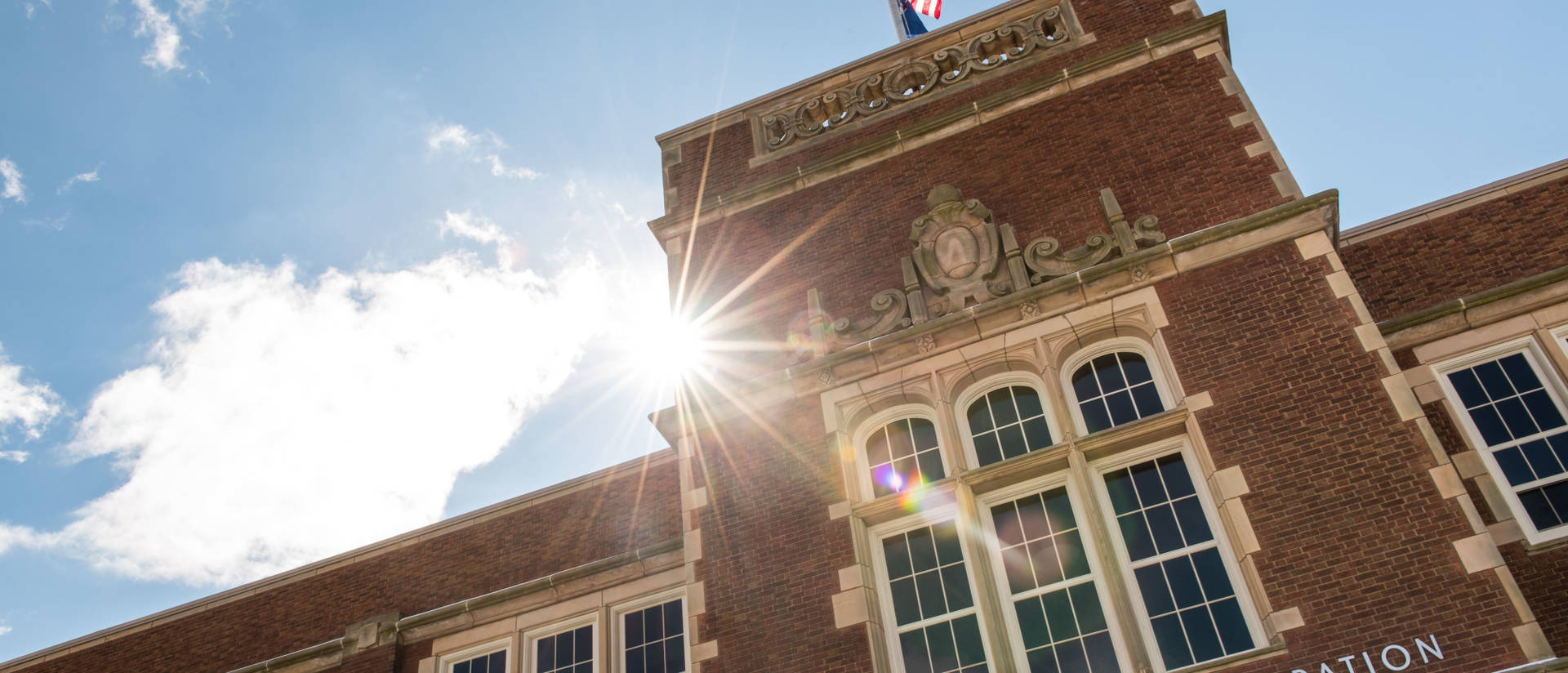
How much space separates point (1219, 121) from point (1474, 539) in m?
5.85

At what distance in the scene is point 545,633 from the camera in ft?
46.4

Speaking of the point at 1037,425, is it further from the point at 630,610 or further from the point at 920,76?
the point at 920,76

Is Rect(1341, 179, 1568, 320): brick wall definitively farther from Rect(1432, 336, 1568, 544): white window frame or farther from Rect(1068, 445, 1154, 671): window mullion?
Rect(1068, 445, 1154, 671): window mullion

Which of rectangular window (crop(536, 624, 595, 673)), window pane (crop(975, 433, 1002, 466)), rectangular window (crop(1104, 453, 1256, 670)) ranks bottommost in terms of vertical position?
rectangular window (crop(1104, 453, 1256, 670))

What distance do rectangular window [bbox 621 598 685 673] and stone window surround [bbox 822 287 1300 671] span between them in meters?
3.30

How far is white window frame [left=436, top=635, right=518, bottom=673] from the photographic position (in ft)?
46.8

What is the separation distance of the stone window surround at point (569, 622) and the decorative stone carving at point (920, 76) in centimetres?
625

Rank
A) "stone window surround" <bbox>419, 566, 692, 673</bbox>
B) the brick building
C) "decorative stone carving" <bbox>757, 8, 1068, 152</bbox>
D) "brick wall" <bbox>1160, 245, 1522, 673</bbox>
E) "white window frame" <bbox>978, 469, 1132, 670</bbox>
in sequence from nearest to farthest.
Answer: "brick wall" <bbox>1160, 245, 1522, 673</bbox>
the brick building
"white window frame" <bbox>978, 469, 1132, 670</bbox>
"stone window surround" <bbox>419, 566, 692, 673</bbox>
"decorative stone carving" <bbox>757, 8, 1068, 152</bbox>

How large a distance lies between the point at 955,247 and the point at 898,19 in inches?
312

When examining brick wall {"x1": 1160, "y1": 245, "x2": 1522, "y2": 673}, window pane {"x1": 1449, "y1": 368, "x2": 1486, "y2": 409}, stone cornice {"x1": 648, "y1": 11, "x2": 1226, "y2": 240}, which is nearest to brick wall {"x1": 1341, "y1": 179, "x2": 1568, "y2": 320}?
window pane {"x1": 1449, "y1": 368, "x2": 1486, "y2": 409}

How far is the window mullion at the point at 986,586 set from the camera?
32.3ft

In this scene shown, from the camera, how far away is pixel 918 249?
13.1 m

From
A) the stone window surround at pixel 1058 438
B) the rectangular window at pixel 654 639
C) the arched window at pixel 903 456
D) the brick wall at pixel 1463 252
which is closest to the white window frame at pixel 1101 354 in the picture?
the stone window surround at pixel 1058 438

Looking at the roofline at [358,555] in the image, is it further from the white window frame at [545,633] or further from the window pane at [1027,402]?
the window pane at [1027,402]
